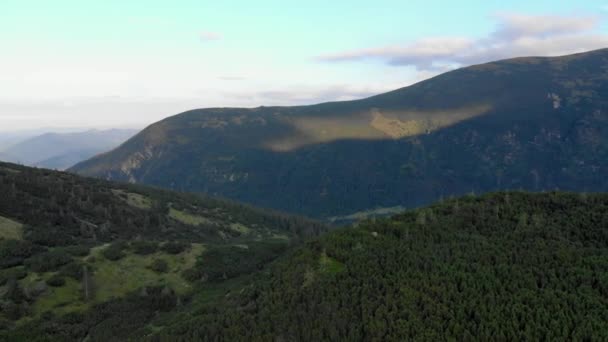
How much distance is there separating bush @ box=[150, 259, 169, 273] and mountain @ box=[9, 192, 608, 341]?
48.8 feet

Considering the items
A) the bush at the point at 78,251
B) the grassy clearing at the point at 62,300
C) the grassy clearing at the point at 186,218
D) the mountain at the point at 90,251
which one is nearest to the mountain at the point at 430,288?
the grassy clearing at the point at 62,300

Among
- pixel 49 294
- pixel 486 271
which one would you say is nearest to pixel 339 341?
pixel 486 271

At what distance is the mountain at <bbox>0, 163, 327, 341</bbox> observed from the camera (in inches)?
Answer: 2665

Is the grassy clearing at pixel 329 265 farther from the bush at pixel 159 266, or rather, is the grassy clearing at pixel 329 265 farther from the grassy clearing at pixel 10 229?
the grassy clearing at pixel 10 229

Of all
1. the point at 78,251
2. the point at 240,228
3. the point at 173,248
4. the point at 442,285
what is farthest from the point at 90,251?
the point at 240,228

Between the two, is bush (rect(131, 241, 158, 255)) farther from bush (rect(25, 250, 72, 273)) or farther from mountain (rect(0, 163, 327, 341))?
bush (rect(25, 250, 72, 273))

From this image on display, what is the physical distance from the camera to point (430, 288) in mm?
43969

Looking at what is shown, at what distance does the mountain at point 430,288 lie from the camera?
1516 inches

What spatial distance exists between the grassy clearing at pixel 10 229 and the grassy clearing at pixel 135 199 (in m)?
60.1

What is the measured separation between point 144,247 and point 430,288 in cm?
6676

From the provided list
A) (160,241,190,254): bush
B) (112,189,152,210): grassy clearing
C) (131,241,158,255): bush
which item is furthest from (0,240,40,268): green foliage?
(112,189,152,210): grassy clearing

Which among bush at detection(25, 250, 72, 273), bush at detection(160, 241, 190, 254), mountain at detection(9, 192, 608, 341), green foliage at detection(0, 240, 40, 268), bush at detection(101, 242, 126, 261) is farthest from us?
bush at detection(160, 241, 190, 254)

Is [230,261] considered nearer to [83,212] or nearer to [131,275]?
[131,275]

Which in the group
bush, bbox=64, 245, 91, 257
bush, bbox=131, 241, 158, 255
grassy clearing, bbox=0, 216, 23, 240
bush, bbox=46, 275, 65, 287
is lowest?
bush, bbox=131, 241, 158, 255
